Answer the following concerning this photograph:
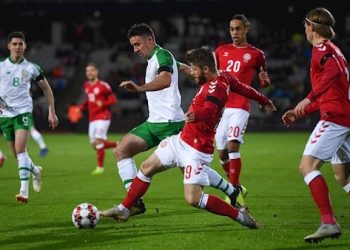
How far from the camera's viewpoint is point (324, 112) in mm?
7633

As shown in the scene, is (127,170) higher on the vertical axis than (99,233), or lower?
higher

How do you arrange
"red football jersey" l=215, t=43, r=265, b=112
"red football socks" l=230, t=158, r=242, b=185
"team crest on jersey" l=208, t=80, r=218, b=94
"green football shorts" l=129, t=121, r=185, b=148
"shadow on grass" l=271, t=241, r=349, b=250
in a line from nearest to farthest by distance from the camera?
"shadow on grass" l=271, t=241, r=349, b=250
"team crest on jersey" l=208, t=80, r=218, b=94
"green football shorts" l=129, t=121, r=185, b=148
"red football socks" l=230, t=158, r=242, b=185
"red football jersey" l=215, t=43, r=265, b=112

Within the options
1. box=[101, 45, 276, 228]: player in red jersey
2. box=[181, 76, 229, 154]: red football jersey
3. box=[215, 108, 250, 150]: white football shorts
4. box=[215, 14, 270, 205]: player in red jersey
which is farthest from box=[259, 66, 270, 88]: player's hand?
box=[181, 76, 229, 154]: red football jersey

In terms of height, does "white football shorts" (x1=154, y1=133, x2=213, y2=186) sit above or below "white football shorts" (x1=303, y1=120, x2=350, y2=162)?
below

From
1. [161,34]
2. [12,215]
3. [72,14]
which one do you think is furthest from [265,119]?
[12,215]

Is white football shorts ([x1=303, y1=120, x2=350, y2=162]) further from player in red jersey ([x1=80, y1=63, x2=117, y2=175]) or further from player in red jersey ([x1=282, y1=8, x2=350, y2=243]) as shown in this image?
player in red jersey ([x1=80, y1=63, x2=117, y2=175])

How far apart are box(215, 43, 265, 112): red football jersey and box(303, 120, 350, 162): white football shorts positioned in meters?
3.50

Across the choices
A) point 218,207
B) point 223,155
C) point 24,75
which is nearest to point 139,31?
point 218,207

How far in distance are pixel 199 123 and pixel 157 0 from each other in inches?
1165

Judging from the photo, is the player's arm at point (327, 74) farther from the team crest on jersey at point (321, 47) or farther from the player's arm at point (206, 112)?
the player's arm at point (206, 112)

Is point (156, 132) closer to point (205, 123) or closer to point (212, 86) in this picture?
point (205, 123)

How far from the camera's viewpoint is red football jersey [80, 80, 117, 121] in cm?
1727

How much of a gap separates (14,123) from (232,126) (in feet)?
10.8

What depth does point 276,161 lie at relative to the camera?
18.5 m
